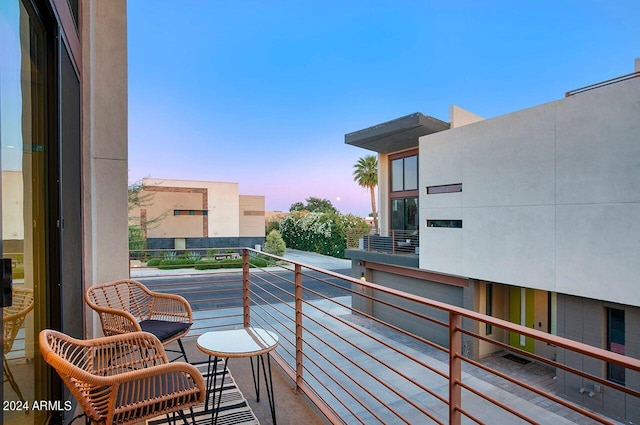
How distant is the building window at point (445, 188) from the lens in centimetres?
938

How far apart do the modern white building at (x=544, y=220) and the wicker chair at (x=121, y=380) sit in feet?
25.9

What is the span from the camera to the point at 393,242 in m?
11.6

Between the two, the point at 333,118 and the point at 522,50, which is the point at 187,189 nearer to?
the point at 333,118

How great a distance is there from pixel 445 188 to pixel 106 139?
8.99 metres

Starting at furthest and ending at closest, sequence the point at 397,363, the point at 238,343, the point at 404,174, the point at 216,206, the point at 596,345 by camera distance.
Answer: the point at 216,206 < the point at 404,174 < the point at 397,363 < the point at 596,345 < the point at 238,343

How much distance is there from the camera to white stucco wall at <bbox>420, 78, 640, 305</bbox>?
621cm

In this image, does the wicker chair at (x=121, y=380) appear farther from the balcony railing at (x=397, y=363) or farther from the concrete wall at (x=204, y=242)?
the concrete wall at (x=204, y=242)

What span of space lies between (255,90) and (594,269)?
40.7 ft

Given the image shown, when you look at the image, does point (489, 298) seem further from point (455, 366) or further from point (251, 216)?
point (251, 216)

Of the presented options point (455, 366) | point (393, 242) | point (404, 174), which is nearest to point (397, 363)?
point (393, 242)

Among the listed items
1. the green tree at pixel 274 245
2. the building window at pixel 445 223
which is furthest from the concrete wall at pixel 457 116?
the green tree at pixel 274 245

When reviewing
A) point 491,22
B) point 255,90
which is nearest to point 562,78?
point 491,22

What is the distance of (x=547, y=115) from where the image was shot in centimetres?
729

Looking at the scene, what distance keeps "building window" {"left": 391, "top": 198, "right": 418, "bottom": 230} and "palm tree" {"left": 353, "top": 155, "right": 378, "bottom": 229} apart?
6681 mm
